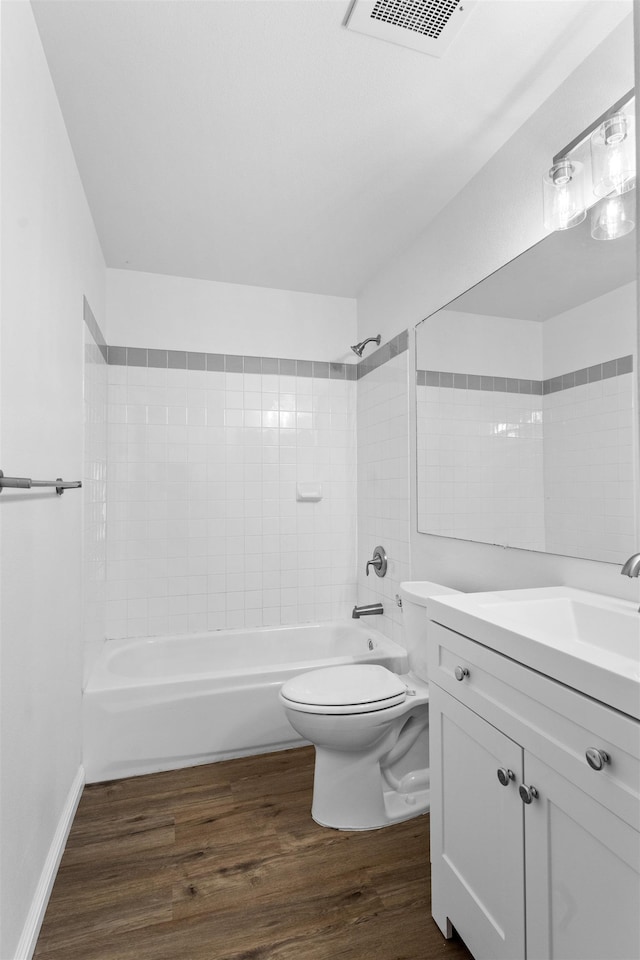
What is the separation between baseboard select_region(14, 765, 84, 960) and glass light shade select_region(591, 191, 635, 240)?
94.6 inches

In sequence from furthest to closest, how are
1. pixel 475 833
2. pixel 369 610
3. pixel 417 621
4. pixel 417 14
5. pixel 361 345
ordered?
pixel 361 345
pixel 369 610
pixel 417 621
pixel 417 14
pixel 475 833

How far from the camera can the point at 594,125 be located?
4.63 ft

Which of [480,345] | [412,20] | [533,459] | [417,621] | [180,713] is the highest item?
[412,20]

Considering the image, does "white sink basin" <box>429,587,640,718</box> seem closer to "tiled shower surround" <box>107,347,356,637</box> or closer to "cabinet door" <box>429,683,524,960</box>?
"cabinet door" <box>429,683,524,960</box>

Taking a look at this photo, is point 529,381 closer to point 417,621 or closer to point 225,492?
point 417,621

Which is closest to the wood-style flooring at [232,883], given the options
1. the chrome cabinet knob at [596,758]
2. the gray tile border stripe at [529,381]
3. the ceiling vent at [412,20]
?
the chrome cabinet knob at [596,758]

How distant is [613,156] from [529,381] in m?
0.66

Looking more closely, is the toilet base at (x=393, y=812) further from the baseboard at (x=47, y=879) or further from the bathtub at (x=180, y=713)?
the baseboard at (x=47, y=879)

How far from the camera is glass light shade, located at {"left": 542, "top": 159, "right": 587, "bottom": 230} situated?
1.50 m

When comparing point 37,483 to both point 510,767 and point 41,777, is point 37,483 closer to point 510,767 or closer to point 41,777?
point 41,777

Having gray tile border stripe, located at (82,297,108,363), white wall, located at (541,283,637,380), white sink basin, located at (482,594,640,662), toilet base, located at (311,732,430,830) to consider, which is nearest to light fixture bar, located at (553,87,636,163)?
white wall, located at (541,283,637,380)

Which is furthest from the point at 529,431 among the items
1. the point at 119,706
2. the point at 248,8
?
the point at 119,706

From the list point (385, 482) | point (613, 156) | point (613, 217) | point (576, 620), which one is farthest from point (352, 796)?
point (613, 156)

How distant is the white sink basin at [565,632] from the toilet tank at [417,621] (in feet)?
2.09
